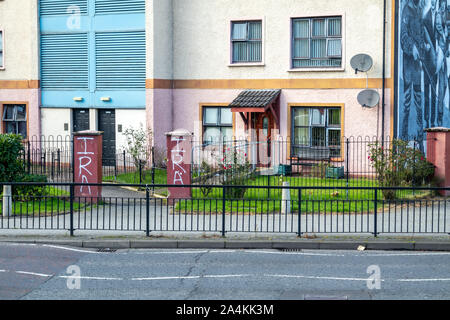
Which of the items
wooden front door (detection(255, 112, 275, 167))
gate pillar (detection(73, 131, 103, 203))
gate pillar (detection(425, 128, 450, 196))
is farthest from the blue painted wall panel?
gate pillar (detection(425, 128, 450, 196))

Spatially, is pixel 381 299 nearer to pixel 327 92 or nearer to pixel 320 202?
pixel 320 202

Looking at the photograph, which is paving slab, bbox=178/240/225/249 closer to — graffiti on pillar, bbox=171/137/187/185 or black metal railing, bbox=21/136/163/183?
graffiti on pillar, bbox=171/137/187/185

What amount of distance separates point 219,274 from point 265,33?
16.1 m

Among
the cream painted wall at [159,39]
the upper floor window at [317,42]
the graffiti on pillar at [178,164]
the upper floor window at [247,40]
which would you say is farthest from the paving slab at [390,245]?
the cream painted wall at [159,39]

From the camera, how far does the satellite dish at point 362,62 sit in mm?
24188

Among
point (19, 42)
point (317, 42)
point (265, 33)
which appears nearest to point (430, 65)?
point (317, 42)

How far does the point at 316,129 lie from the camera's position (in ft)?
85.0

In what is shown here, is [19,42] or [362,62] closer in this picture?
[362,62]

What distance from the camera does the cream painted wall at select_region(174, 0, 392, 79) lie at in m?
24.7

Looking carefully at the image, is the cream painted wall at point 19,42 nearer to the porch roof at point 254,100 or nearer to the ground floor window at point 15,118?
the ground floor window at point 15,118

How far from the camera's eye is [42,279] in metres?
11.0

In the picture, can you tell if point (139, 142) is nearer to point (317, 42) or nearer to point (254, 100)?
point (254, 100)

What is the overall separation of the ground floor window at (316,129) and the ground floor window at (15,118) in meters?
11.2

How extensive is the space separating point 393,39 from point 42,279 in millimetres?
16778
